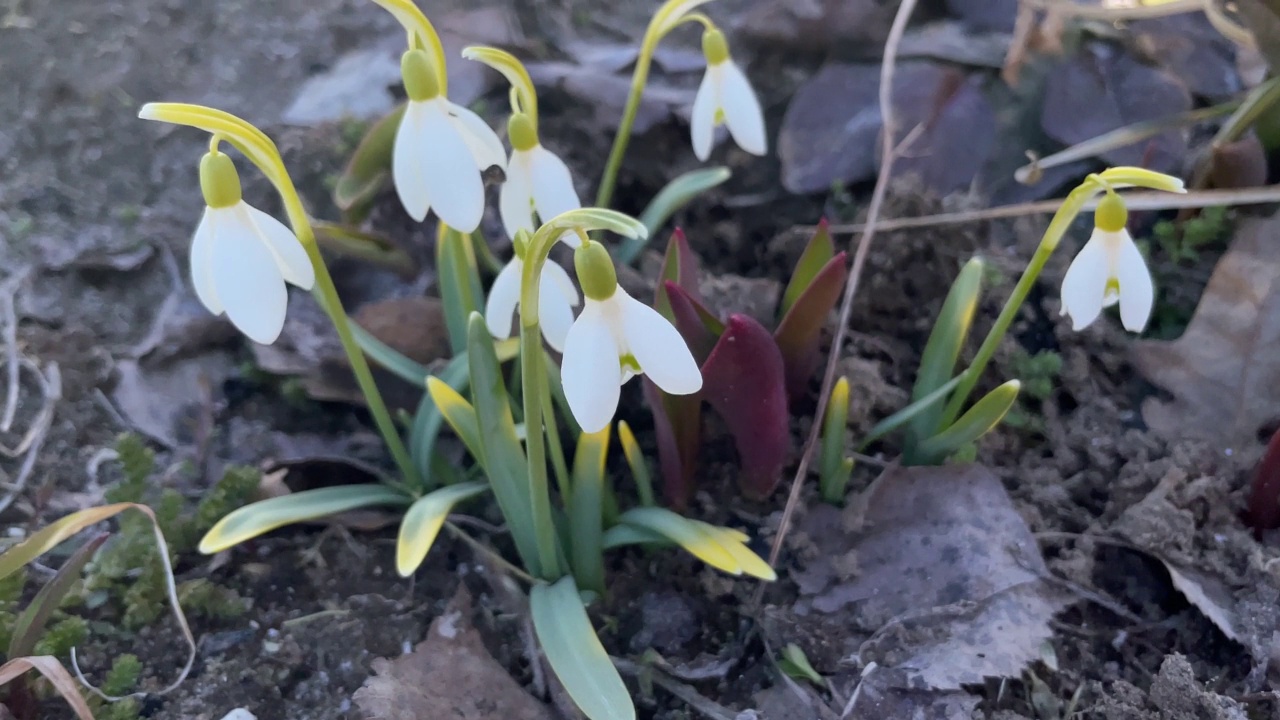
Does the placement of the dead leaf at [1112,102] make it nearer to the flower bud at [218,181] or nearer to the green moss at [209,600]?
the flower bud at [218,181]

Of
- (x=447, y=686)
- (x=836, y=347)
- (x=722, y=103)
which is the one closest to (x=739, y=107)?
(x=722, y=103)

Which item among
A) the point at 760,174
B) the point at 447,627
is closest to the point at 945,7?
the point at 760,174

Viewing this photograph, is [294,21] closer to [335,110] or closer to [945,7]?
[335,110]

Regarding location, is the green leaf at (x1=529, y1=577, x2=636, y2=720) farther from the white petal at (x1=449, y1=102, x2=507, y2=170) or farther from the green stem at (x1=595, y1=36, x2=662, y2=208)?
the green stem at (x1=595, y1=36, x2=662, y2=208)

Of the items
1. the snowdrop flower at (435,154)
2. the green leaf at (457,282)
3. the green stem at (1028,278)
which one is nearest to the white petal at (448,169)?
the snowdrop flower at (435,154)

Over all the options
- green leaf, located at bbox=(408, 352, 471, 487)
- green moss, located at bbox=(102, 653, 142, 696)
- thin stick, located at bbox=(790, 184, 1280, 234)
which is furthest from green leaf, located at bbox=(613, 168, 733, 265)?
green moss, located at bbox=(102, 653, 142, 696)

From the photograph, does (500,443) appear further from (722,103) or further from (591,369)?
(722,103)

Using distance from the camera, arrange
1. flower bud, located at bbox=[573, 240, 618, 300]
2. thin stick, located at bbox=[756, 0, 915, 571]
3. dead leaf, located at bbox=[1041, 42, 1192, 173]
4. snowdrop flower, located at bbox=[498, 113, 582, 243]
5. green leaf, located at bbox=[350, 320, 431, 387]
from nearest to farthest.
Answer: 1. flower bud, located at bbox=[573, 240, 618, 300]
2. snowdrop flower, located at bbox=[498, 113, 582, 243]
3. thin stick, located at bbox=[756, 0, 915, 571]
4. green leaf, located at bbox=[350, 320, 431, 387]
5. dead leaf, located at bbox=[1041, 42, 1192, 173]
